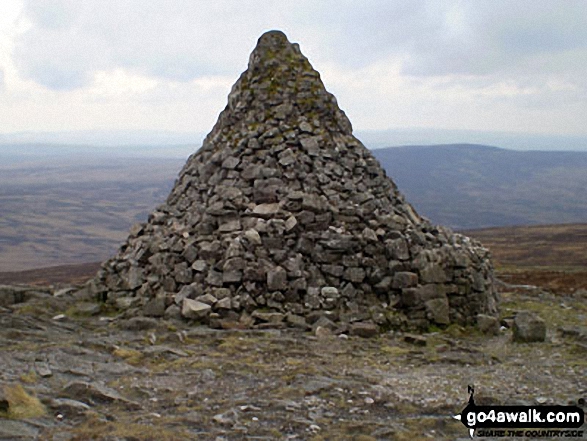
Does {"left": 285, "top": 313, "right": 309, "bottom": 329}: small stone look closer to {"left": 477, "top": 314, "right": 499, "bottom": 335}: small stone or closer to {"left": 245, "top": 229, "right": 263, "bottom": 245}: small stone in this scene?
{"left": 245, "top": 229, "right": 263, "bottom": 245}: small stone

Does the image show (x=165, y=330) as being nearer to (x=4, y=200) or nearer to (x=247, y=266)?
(x=247, y=266)

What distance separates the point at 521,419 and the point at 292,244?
7.48 m

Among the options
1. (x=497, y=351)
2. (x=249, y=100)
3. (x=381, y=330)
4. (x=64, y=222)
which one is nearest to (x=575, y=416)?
(x=497, y=351)

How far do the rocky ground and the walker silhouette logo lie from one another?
0.78 ft

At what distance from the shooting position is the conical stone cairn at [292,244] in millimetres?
14070

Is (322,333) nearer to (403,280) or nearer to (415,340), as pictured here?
(415,340)

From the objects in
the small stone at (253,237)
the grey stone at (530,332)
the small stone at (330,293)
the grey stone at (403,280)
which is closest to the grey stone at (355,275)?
the small stone at (330,293)

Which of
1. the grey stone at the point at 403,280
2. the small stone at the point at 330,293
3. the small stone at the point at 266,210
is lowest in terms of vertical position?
the small stone at the point at 330,293

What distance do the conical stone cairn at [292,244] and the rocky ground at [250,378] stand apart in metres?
0.79

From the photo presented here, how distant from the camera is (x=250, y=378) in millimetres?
9984

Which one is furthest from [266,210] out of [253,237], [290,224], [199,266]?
[199,266]

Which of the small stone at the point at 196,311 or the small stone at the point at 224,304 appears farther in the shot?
the small stone at the point at 224,304

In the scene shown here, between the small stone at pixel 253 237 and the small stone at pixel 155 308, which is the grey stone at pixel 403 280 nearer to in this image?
the small stone at pixel 253 237

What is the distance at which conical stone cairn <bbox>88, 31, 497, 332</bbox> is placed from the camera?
14.1m
